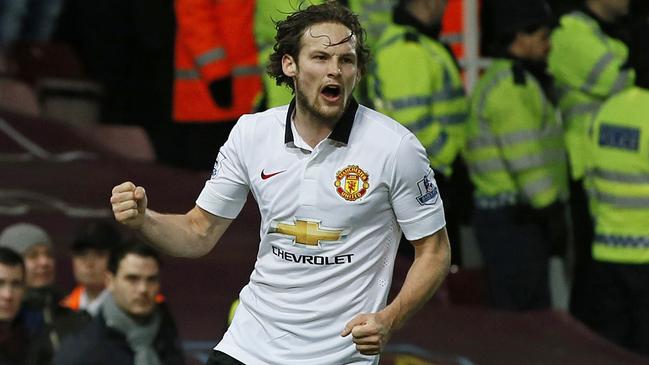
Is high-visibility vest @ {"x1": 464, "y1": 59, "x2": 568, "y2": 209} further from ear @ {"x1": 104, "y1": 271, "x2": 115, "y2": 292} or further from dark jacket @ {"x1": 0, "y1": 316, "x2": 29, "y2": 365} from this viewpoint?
dark jacket @ {"x1": 0, "y1": 316, "x2": 29, "y2": 365}

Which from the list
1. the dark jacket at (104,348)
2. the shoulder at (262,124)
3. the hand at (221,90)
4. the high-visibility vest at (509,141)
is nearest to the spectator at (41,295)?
the dark jacket at (104,348)

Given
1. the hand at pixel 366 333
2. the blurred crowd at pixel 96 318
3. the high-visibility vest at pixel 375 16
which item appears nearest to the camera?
the hand at pixel 366 333

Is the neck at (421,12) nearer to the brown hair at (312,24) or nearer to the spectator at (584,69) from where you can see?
the spectator at (584,69)

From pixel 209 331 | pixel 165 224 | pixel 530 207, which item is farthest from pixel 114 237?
pixel 165 224

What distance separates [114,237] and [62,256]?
0.72 meters

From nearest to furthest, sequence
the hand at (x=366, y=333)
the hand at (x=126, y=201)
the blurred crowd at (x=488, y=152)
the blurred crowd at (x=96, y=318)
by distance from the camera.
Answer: the hand at (x=366, y=333), the hand at (x=126, y=201), the blurred crowd at (x=96, y=318), the blurred crowd at (x=488, y=152)

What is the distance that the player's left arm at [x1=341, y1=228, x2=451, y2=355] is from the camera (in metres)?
5.35

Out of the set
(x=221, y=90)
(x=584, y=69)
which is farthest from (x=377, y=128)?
(x=221, y=90)

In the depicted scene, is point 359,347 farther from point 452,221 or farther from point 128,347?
point 452,221

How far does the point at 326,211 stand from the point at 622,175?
4.04 metres

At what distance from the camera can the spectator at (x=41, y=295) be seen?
8727 mm

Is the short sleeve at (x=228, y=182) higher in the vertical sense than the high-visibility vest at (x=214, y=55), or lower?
higher

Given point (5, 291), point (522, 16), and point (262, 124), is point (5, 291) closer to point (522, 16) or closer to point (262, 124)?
point (522, 16)

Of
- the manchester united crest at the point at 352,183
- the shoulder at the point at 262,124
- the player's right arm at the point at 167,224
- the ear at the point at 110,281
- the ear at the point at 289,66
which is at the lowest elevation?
the ear at the point at 110,281
